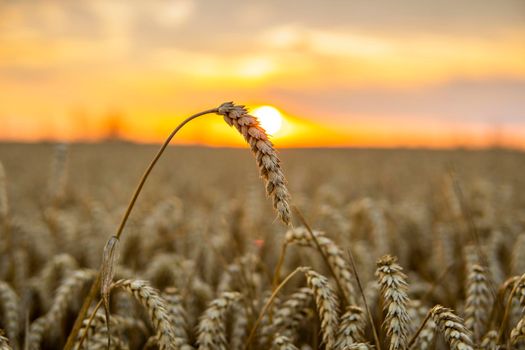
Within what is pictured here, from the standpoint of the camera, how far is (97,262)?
170 inches

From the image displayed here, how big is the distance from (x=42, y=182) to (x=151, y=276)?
375 inches

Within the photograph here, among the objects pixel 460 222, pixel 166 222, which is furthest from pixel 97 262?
pixel 460 222

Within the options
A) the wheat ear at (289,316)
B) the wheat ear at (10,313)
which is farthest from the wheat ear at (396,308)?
the wheat ear at (10,313)

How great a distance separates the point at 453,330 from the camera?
1588 mm

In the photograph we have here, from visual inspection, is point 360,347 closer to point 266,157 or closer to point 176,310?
point 266,157

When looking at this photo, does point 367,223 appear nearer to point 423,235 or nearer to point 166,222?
point 423,235

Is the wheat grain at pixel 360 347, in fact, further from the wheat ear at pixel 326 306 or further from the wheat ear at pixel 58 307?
the wheat ear at pixel 58 307

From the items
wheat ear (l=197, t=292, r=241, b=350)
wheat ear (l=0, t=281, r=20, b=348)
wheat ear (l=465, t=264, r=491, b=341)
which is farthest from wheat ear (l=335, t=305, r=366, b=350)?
wheat ear (l=0, t=281, r=20, b=348)

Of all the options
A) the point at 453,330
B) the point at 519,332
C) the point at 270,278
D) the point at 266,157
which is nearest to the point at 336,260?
the point at 453,330

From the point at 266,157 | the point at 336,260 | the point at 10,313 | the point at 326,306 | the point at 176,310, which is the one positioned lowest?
the point at 10,313

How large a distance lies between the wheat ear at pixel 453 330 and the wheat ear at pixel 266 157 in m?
0.67

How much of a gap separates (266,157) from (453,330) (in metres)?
0.85

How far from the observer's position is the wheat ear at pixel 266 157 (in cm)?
135

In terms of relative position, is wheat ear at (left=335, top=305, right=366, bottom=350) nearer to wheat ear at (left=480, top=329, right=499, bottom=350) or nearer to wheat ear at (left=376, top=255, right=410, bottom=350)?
wheat ear at (left=376, top=255, right=410, bottom=350)
